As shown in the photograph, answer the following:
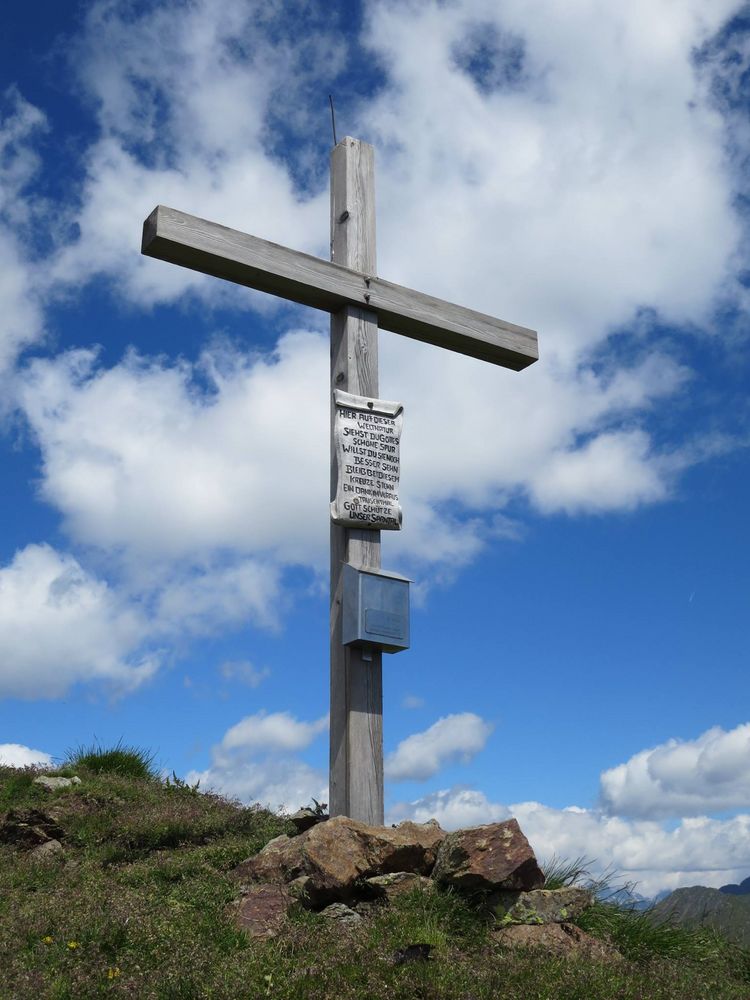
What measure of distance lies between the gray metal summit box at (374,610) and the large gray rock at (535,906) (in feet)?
7.20

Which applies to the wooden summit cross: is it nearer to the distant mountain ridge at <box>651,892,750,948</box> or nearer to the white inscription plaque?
A: the white inscription plaque

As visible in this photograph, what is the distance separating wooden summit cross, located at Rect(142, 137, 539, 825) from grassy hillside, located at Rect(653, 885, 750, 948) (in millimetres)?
2490

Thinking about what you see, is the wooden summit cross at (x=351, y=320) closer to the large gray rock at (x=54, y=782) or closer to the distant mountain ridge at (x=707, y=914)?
the distant mountain ridge at (x=707, y=914)

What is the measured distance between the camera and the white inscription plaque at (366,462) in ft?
27.8

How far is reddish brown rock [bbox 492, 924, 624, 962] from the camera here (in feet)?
20.4

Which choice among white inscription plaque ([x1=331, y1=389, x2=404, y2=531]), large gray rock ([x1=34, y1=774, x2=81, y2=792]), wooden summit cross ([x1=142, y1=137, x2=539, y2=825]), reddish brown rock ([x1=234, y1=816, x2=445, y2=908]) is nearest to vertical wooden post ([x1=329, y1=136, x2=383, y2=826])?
wooden summit cross ([x1=142, y1=137, x2=539, y2=825])

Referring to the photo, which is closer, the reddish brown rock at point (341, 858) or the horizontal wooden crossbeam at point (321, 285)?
the reddish brown rock at point (341, 858)

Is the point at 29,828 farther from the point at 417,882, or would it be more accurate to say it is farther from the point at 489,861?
the point at 489,861

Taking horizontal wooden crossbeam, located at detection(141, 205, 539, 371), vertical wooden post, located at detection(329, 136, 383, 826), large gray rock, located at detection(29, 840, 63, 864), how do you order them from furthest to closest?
large gray rock, located at detection(29, 840, 63, 864) → horizontal wooden crossbeam, located at detection(141, 205, 539, 371) → vertical wooden post, located at detection(329, 136, 383, 826)

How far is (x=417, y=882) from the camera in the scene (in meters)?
6.86

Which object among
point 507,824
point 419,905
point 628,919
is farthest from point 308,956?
point 628,919

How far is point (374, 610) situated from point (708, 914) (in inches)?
153

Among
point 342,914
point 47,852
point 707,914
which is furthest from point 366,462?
point 707,914

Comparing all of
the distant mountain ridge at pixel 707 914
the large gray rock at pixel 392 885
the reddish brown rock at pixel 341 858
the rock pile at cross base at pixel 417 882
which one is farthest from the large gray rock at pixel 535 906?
the distant mountain ridge at pixel 707 914
